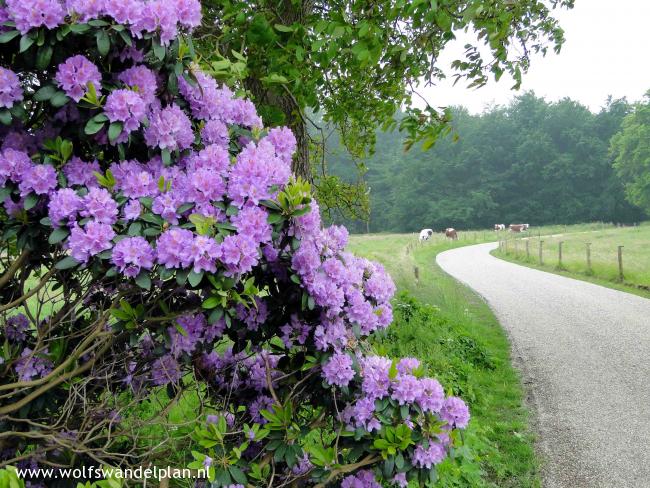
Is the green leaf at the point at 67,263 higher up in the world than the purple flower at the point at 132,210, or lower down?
lower down

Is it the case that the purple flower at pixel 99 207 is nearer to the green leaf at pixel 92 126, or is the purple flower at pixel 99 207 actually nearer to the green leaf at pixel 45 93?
the green leaf at pixel 92 126

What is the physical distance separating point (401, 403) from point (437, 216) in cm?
6425

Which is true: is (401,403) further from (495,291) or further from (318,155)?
(495,291)

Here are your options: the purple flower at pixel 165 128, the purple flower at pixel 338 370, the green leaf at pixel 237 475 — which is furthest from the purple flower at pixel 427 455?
the purple flower at pixel 165 128

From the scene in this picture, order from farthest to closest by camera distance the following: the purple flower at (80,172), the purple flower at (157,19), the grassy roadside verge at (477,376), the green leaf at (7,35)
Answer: the grassy roadside verge at (477,376)
the purple flower at (80,172)
the purple flower at (157,19)
the green leaf at (7,35)

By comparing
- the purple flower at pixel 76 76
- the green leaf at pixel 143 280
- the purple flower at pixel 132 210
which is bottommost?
the green leaf at pixel 143 280

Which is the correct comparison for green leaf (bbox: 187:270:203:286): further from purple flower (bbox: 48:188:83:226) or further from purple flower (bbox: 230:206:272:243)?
purple flower (bbox: 48:188:83:226)

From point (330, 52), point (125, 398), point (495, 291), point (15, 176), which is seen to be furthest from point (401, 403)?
point (495, 291)

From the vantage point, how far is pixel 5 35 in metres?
1.63

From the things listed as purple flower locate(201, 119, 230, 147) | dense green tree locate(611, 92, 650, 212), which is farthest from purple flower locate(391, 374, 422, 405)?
dense green tree locate(611, 92, 650, 212)

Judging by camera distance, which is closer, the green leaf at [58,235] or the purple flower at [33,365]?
the green leaf at [58,235]

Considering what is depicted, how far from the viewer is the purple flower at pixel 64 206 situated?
5.62ft

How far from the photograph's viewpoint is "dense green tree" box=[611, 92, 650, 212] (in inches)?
1877

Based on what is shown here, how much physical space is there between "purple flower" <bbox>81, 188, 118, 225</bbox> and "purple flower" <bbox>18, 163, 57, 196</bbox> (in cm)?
16
